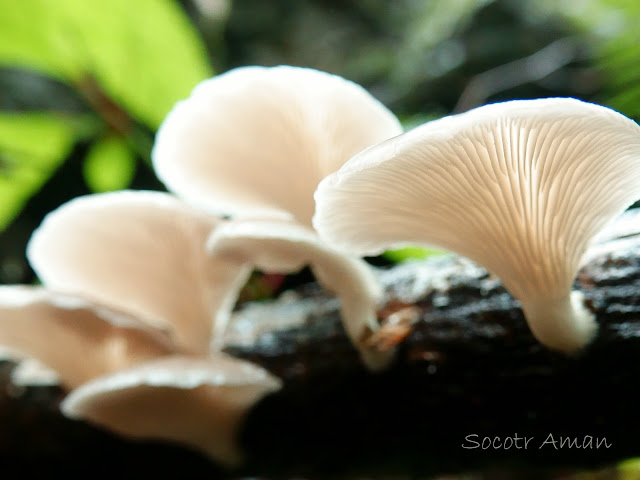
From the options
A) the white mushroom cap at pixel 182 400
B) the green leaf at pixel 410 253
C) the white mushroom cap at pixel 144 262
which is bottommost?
the white mushroom cap at pixel 182 400

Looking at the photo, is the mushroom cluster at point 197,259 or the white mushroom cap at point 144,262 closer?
the mushroom cluster at point 197,259

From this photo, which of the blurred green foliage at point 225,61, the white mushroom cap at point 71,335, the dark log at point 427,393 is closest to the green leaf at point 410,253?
the blurred green foliage at point 225,61

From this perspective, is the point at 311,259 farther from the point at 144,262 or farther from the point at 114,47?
the point at 114,47

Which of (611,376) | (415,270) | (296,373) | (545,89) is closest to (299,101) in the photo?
(415,270)

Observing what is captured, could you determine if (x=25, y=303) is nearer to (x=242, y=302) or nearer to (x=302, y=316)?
(x=302, y=316)

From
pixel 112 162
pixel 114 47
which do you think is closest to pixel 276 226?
pixel 114 47

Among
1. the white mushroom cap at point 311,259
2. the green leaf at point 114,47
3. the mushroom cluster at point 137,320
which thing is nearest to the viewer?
the white mushroom cap at point 311,259

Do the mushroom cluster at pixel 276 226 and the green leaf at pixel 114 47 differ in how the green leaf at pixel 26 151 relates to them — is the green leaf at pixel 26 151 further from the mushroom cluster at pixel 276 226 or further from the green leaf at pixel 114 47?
the mushroom cluster at pixel 276 226
